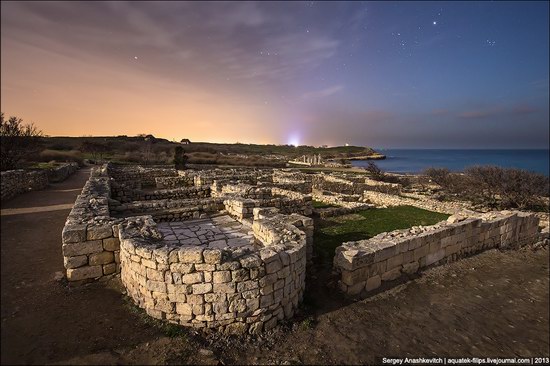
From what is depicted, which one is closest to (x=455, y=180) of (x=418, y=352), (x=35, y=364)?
(x=418, y=352)

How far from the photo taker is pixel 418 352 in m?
5.04

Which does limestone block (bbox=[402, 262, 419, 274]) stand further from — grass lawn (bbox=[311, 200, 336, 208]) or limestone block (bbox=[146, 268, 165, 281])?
grass lawn (bbox=[311, 200, 336, 208])

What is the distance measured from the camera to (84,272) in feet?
19.8

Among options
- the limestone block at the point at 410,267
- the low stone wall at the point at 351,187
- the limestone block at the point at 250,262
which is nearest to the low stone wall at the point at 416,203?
the low stone wall at the point at 351,187

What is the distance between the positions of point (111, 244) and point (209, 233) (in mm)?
2373

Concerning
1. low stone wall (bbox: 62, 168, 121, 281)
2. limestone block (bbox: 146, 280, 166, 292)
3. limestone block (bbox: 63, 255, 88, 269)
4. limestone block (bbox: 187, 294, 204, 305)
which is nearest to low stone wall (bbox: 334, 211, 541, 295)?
limestone block (bbox: 187, 294, 204, 305)

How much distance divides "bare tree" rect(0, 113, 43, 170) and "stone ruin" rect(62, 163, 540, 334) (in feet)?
41.8

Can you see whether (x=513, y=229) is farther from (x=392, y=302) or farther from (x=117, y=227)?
(x=117, y=227)

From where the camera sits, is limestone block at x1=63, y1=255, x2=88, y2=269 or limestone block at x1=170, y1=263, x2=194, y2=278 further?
limestone block at x1=63, y1=255, x2=88, y2=269

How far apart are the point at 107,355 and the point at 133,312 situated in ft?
3.60

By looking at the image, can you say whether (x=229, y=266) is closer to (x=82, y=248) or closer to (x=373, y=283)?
(x=82, y=248)

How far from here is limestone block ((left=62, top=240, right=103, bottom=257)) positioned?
5.92 m

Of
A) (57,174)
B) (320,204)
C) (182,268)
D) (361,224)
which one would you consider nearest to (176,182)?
(320,204)

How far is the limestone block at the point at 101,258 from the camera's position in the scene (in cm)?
611
